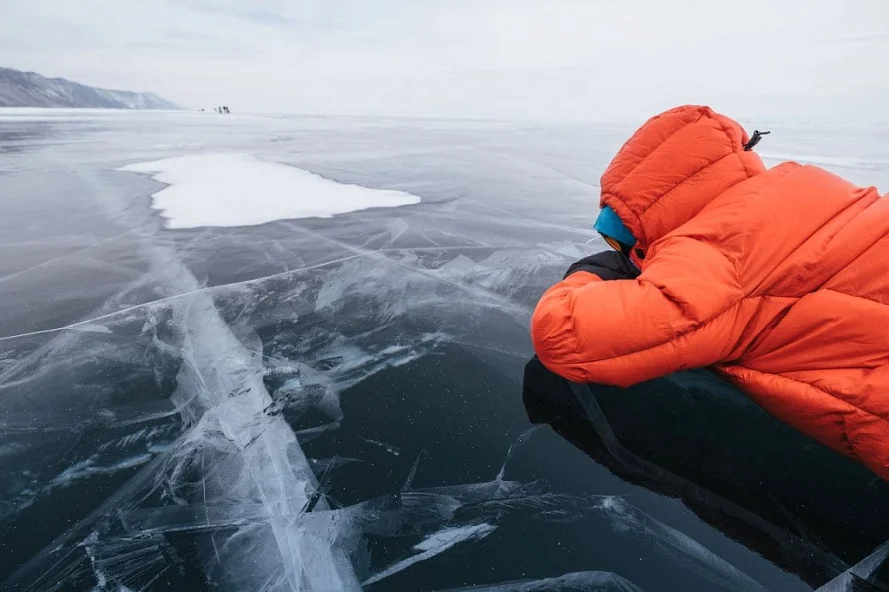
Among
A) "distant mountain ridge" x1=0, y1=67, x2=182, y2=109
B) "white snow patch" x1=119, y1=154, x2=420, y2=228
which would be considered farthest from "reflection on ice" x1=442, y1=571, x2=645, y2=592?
"distant mountain ridge" x1=0, y1=67, x2=182, y2=109

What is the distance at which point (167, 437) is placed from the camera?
4.85ft

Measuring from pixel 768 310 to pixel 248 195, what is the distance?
4.58 metres

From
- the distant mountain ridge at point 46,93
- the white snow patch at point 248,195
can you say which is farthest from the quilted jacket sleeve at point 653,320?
the distant mountain ridge at point 46,93

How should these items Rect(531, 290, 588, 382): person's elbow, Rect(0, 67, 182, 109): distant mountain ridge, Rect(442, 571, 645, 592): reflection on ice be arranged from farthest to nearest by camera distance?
Rect(0, 67, 182, 109): distant mountain ridge < Rect(531, 290, 588, 382): person's elbow < Rect(442, 571, 645, 592): reflection on ice

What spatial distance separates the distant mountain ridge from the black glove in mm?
97621

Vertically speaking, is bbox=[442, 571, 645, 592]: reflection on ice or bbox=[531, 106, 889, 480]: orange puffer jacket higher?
bbox=[531, 106, 889, 480]: orange puffer jacket

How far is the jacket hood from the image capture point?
1400mm

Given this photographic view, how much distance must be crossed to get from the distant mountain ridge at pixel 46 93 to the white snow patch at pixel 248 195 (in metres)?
91.9

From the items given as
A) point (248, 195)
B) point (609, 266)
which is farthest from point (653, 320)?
point (248, 195)

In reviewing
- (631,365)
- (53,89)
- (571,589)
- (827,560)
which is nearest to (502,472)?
(571,589)

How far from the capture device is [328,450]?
1.45 meters

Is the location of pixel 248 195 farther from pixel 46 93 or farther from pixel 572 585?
pixel 46 93

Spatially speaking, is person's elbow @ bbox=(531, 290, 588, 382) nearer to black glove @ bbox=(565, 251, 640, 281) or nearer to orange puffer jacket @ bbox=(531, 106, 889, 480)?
orange puffer jacket @ bbox=(531, 106, 889, 480)

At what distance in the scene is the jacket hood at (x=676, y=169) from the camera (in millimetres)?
1400
